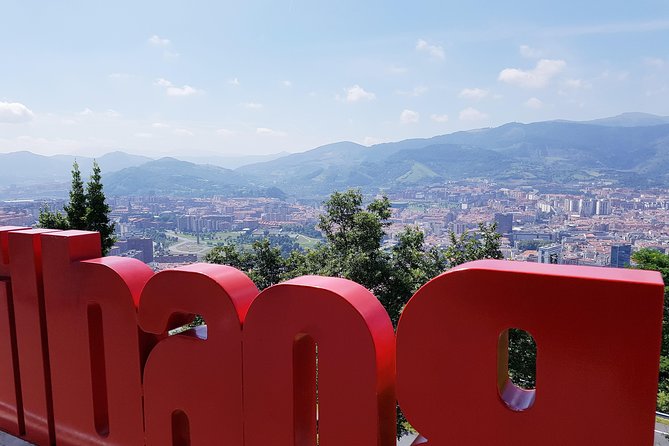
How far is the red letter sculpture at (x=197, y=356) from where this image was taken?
164 inches

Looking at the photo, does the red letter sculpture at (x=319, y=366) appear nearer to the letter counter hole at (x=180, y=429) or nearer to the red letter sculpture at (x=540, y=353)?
the red letter sculpture at (x=540, y=353)

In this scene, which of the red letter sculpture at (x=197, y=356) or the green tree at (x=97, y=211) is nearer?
the red letter sculpture at (x=197, y=356)

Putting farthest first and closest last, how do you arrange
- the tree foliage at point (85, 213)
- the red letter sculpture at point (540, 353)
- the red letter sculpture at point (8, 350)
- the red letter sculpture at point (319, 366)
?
the tree foliage at point (85, 213), the red letter sculpture at point (8, 350), the red letter sculpture at point (319, 366), the red letter sculpture at point (540, 353)

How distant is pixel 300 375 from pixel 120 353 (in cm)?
208

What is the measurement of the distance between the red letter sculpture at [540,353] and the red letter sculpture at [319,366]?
24cm

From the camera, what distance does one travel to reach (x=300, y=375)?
3.96m

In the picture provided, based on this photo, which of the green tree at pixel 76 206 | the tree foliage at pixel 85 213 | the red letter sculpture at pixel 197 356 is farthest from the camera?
the green tree at pixel 76 206

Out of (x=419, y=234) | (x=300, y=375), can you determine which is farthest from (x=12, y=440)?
(x=419, y=234)

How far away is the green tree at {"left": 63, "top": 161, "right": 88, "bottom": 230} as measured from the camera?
21.6 metres

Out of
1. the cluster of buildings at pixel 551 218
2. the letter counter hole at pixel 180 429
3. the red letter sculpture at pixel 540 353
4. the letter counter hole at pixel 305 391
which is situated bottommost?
the cluster of buildings at pixel 551 218

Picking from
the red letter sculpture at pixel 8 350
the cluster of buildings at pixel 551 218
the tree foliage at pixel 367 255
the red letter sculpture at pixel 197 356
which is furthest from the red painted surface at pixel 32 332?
the cluster of buildings at pixel 551 218

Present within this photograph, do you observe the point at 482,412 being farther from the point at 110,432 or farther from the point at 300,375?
the point at 110,432

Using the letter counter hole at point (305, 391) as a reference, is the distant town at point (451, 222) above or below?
below

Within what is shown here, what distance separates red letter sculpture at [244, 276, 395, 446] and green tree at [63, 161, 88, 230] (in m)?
20.4
